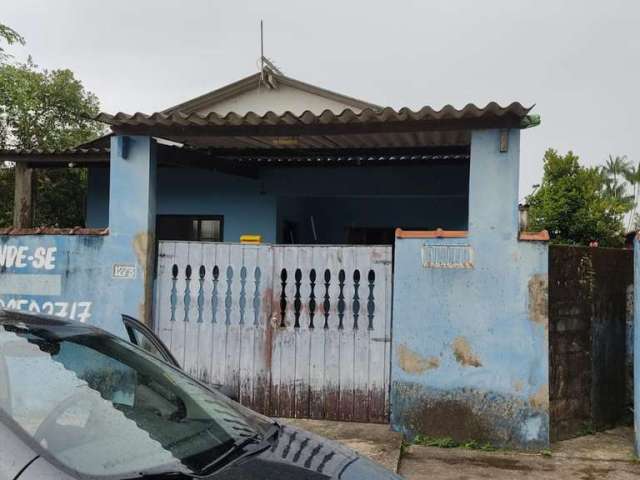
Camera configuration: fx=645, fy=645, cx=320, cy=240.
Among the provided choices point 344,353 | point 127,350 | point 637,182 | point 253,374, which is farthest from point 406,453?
point 637,182

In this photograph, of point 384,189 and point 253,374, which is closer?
point 253,374

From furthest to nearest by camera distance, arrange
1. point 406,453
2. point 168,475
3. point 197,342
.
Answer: point 197,342 → point 406,453 → point 168,475

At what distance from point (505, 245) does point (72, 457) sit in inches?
181

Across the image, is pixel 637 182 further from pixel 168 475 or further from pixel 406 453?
pixel 168 475

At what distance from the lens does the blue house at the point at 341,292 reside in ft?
19.7

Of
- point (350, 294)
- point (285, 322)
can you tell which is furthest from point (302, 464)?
point (285, 322)

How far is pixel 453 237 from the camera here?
6148mm

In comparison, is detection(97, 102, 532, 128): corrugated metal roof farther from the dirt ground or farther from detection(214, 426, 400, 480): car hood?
detection(214, 426, 400, 480): car hood

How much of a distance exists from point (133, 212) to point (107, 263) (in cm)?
63

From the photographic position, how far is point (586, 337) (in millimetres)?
6582

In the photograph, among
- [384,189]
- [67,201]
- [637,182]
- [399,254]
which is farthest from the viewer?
[637,182]

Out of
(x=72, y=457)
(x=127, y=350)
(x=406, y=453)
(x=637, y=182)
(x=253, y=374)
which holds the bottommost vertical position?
(x=406, y=453)

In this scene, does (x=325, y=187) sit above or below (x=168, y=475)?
above

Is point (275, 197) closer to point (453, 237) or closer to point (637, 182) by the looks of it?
point (453, 237)
